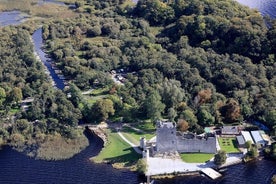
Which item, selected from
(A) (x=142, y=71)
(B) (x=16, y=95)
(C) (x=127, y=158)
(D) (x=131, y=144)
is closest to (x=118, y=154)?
(C) (x=127, y=158)

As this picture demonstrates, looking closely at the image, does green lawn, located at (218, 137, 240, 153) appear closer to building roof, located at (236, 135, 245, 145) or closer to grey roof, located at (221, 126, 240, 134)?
building roof, located at (236, 135, 245, 145)

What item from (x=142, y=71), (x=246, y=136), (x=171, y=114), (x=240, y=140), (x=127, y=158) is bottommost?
(x=127, y=158)

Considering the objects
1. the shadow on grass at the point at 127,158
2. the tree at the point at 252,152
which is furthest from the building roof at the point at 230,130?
the shadow on grass at the point at 127,158

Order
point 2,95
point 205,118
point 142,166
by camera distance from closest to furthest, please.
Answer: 1. point 142,166
2. point 205,118
3. point 2,95

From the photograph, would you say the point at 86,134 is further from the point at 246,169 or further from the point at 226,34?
the point at 226,34

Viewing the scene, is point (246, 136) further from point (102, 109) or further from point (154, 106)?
point (102, 109)

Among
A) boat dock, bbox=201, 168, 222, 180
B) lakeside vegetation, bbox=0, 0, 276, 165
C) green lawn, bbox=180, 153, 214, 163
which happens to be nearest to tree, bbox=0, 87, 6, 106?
lakeside vegetation, bbox=0, 0, 276, 165

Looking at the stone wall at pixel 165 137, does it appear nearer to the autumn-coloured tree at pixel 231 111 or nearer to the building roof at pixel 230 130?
the building roof at pixel 230 130
